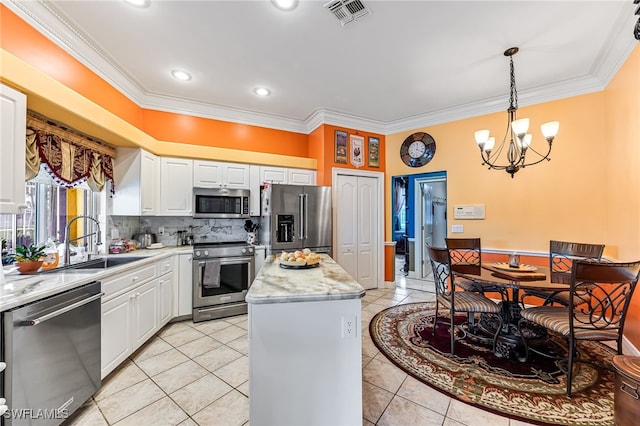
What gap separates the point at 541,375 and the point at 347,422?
5.95 ft

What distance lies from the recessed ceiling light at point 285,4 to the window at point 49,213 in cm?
250

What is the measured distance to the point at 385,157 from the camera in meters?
4.86

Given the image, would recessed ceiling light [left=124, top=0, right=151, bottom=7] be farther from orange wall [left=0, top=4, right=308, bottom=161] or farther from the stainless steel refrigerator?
the stainless steel refrigerator

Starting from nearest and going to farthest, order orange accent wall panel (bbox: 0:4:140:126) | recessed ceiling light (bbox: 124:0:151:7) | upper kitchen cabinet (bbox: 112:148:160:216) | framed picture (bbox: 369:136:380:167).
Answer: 1. orange accent wall panel (bbox: 0:4:140:126)
2. recessed ceiling light (bbox: 124:0:151:7)
3. upper kitchen cabinet (bbox: 112:148:160:216)
4. framed picture (bbox: 369:136:380:167)

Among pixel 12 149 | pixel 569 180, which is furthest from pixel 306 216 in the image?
pixel 569 180

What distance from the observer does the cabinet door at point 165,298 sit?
2.95m

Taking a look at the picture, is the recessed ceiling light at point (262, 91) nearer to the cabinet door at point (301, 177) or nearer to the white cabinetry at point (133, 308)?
the cabinet door at point (301, 177)

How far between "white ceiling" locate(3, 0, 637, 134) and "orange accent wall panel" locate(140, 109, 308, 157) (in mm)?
156

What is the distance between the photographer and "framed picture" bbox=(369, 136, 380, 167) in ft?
15.5

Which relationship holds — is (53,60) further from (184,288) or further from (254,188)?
(184,288)

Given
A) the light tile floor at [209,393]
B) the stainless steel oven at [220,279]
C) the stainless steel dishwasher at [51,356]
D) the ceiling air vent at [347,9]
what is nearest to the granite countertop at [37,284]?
the stainless steel dishwasher at [51,356]

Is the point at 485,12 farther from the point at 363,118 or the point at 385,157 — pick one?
the point at 385,157

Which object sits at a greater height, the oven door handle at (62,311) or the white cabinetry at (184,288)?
the oven door handle at (62,311)
